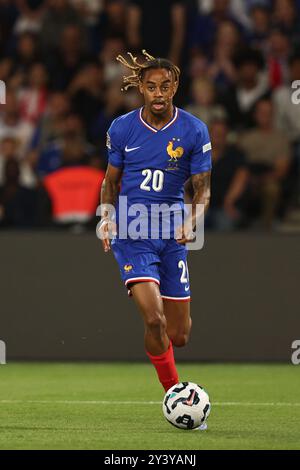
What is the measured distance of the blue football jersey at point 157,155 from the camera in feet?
27.9

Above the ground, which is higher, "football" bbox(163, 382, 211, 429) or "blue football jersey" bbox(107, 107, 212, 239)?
"blue football jersey" bbox(107, 107, 212, 239)

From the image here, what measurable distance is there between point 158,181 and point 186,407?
5.25 feet

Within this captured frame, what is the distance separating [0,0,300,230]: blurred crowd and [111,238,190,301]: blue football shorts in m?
4.66

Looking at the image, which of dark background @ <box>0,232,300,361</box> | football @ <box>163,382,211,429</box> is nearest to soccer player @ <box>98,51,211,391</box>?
football @ <box>163,382,211,429</box>

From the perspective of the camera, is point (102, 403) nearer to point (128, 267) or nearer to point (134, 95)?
point (128, 267)

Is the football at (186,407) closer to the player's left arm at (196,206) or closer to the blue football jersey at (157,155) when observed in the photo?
the player's left arm at (196,206)

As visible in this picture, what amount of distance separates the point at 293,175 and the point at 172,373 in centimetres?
557

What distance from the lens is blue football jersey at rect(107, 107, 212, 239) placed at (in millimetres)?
8500

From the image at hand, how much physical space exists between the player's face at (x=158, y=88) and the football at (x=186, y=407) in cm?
191

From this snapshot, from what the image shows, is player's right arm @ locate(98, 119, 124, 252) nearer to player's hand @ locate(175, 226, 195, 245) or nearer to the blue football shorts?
the blue football shorts

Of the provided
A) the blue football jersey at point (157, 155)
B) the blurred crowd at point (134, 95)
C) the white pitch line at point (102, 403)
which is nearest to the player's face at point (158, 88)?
the blue football jersey at point (157, 155)

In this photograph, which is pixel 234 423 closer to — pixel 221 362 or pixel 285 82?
pixel 221 362

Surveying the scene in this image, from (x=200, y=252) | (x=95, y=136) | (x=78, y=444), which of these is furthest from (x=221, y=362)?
(x=78, y=444)

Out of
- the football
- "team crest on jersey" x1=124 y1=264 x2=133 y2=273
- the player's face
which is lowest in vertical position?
the football
